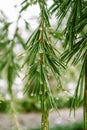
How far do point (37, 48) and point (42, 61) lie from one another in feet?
0.18

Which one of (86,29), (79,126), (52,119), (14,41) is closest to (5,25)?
(14,41)

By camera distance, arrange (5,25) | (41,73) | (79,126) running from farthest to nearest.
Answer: (79,126), (5,25), (41,73)

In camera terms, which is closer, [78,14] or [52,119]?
[78,14]

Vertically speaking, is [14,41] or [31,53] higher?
[14,41]

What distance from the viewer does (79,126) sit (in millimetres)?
8555

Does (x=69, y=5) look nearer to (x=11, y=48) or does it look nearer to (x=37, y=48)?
(x=37, y=48)

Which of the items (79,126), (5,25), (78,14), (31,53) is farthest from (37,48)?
(79,126)

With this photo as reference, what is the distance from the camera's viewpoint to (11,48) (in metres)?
2.37

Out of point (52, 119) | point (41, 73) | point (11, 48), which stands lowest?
point (52, 119)

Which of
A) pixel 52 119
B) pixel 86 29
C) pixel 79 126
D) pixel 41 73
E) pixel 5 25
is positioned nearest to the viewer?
pixel 41 73

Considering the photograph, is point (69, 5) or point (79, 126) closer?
point (69, 5)

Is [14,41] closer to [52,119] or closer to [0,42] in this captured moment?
[0,42]

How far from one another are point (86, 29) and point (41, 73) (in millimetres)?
338

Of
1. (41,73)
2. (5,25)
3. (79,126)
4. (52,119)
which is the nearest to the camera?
(41,73)
